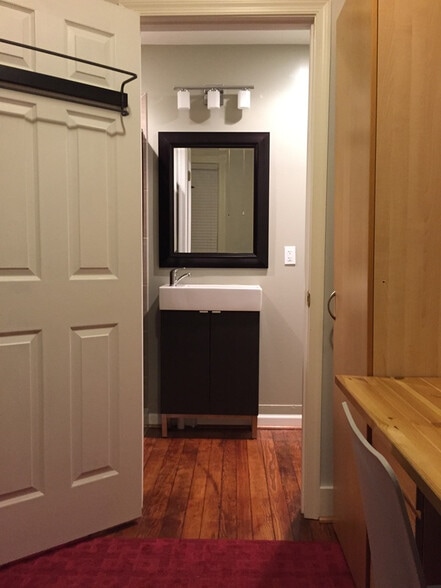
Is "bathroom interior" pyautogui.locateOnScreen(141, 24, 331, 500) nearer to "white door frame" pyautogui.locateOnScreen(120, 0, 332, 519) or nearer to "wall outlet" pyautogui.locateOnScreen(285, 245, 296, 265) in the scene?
"wall outlet" pyautogui.locateOnScreen(285, 245, 296, 265)

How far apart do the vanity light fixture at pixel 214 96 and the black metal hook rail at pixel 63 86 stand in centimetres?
121

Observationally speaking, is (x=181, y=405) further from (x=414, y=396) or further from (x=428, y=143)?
(x=428, y=143)

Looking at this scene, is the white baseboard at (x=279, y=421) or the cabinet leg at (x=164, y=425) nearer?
the cabinet leg at (x=164, y=425)

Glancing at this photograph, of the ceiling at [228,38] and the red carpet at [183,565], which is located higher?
the ceiling at [228,38]

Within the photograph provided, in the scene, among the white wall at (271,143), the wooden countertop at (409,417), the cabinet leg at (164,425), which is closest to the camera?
the wooden countertop at (409,417)

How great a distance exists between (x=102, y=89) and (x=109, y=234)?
0.56 m

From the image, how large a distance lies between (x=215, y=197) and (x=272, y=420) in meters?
1.63

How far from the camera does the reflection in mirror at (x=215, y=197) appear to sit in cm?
304

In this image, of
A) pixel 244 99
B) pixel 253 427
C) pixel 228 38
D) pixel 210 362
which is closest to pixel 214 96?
pixel 244 99

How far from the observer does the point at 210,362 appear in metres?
2.81

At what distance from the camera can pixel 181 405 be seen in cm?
284

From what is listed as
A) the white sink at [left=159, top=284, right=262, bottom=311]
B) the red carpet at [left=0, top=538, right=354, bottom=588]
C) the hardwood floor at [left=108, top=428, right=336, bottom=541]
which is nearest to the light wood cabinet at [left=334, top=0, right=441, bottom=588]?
the red carpet at [left=0, top=538, right=354, bottom=588]

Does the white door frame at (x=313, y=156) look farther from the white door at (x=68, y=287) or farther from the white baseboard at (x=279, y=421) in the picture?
the white baseboard at (x=279, y=421)

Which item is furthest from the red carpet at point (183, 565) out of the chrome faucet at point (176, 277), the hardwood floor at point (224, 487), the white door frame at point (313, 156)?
the chrome faucet at point (176, 277)
